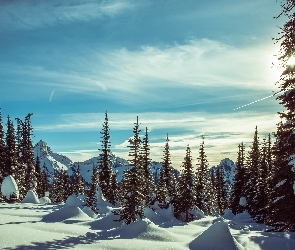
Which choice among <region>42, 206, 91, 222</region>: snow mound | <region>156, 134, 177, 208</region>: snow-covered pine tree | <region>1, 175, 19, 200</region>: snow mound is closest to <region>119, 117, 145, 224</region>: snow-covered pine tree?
<region>42, 206, 91, 222</region>: snow mound

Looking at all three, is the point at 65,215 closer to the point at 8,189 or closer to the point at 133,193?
the point at 133,193

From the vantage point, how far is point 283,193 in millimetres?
17219

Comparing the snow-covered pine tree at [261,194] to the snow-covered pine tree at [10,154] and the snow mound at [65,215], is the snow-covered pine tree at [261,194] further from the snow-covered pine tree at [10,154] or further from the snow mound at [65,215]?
the snow-covered pine tree at [10,154]

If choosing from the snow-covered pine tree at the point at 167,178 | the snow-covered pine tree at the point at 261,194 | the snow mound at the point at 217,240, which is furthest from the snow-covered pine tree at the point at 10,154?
the snow mound at the point at 217,240

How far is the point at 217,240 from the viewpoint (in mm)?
12609

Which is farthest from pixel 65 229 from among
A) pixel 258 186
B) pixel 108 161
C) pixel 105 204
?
pixel 108 161

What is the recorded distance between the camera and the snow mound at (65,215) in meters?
18.2

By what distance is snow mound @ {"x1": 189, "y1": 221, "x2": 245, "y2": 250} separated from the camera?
40.4ft

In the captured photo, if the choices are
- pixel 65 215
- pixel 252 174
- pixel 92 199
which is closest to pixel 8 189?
pixel 92 199

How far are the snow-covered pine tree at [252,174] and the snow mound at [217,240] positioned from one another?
83.8ft

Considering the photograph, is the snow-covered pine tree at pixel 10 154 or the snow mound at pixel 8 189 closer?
the snow mound at pixel 8 189

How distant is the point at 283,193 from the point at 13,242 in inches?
570

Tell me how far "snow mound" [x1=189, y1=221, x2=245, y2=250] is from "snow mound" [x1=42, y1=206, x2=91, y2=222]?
925cm

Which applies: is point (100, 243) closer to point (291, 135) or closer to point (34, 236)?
point (34, 236)
